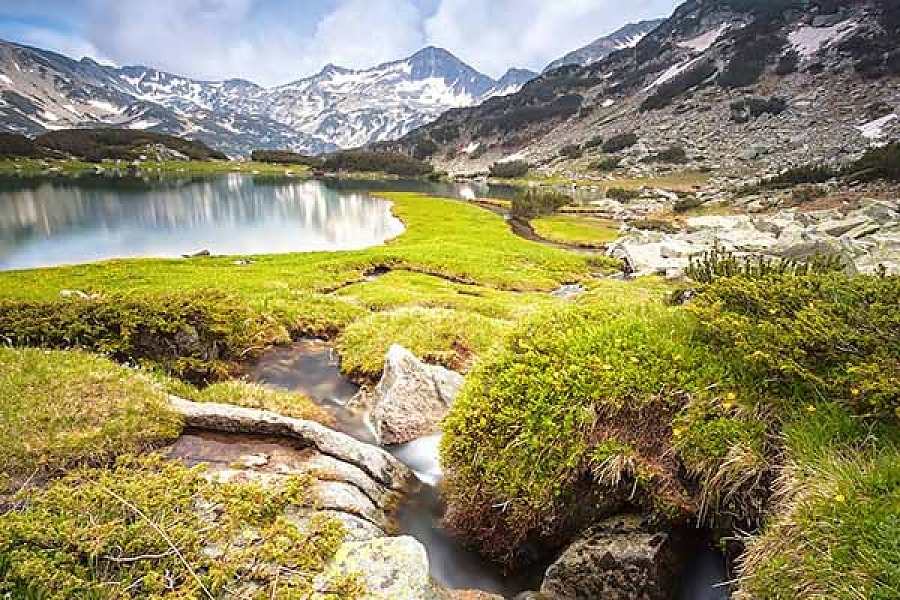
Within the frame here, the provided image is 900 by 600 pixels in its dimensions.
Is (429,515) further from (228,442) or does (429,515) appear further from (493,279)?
(493,279)

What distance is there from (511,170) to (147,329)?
177 m

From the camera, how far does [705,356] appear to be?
7738 mm

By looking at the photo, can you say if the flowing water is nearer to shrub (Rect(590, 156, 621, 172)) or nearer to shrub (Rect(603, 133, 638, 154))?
shrub (Rect(590, 156, 621, 172))

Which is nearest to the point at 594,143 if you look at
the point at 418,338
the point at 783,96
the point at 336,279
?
the point at 783,96

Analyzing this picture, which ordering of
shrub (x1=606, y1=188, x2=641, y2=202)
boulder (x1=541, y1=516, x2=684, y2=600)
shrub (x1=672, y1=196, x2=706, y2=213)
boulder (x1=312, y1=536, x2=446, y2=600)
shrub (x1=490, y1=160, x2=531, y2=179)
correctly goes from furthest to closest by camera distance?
shrub (x1=490, y1=160, x2=531, y2=179) → shrub (x1=606, y1=188, x2=641, y2=202) → shrub (x1=672, y1=196, x2=706, y2=213) → boulder (x1=541, y1=516, x2=684, y2=600) → boulder (x1=312, y1=536, x2=446, y2=600)

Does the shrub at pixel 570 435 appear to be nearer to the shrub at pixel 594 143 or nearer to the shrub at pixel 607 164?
the shrub at pixel 607 164

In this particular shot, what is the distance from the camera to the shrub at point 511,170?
7003 inches

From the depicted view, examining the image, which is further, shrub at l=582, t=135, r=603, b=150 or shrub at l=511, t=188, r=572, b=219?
shrub at l=582, t=135, r=603, b=150

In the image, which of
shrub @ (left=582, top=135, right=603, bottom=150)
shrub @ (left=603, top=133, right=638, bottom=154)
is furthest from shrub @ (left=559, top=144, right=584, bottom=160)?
shrub @ (left=603, top=133, right=638, bottom=154)

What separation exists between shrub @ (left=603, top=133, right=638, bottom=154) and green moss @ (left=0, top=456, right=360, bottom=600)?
17540 cm

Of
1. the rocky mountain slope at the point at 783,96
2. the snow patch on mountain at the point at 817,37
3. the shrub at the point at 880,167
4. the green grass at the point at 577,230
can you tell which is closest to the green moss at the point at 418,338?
the green grass at the point at 577,230

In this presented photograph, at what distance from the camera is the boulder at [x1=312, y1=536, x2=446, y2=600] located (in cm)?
525

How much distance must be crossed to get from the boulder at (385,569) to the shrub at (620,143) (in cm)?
17497

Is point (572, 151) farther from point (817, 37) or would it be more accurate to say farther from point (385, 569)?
point (385, 569)
